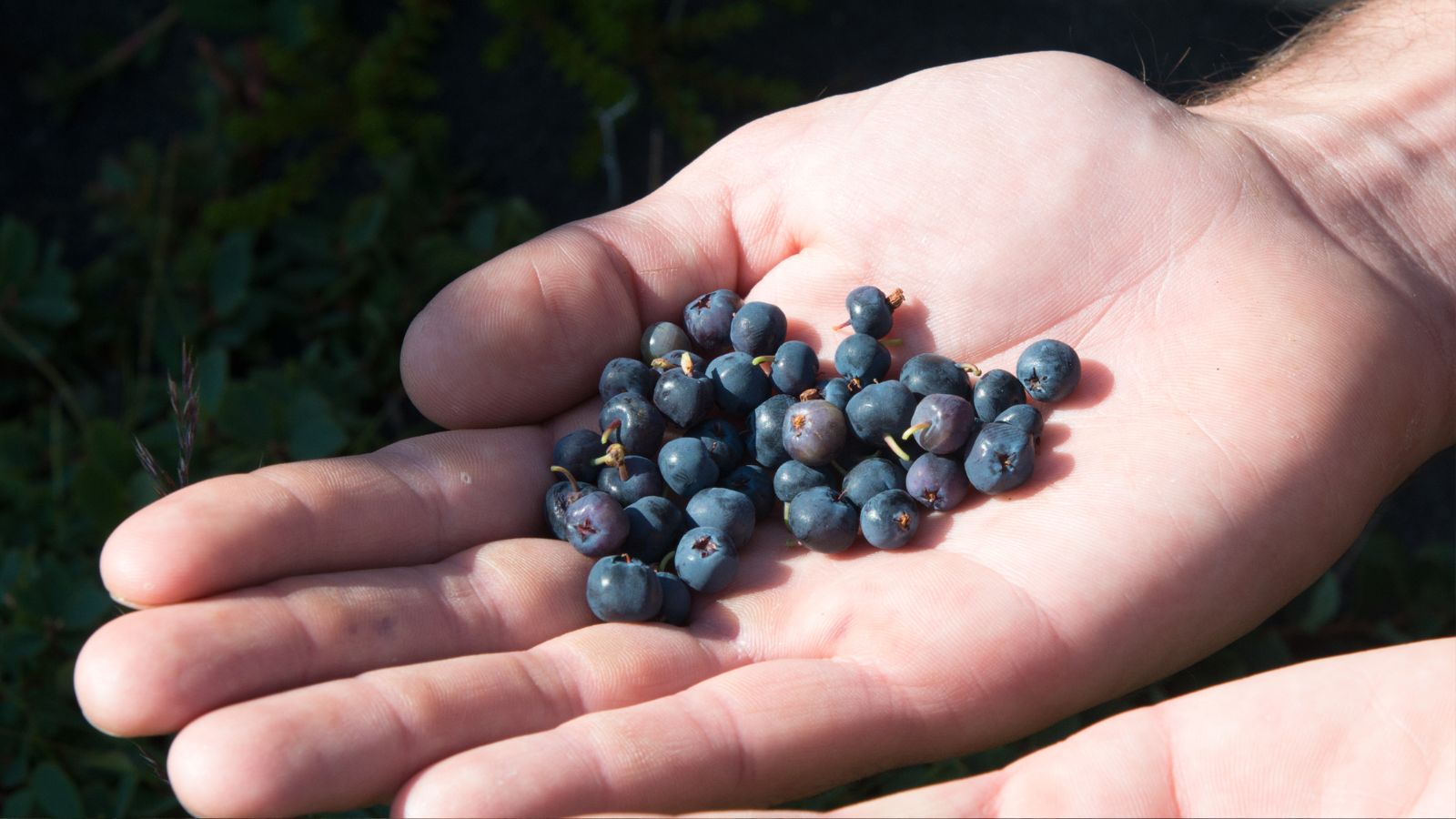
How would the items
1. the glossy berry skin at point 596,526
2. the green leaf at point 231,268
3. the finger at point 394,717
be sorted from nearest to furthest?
the finger at point 394,717 → the glossy berry skin at point 596,526 → the green leaf at point 231,268

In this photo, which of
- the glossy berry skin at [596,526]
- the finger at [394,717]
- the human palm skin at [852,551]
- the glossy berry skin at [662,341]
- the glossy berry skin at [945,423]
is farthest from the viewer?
the glossy berry skin at [662,341]

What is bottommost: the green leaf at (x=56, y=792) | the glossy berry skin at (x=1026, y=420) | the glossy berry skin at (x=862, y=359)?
the green leaf at (x=56, y=792)

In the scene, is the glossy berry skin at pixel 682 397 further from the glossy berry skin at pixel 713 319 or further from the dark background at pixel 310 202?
the dark background at pixel 310 202

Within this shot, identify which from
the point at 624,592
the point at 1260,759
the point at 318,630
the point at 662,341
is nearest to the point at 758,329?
the point at 662,341

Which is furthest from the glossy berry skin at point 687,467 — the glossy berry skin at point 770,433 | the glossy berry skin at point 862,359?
the glossy berry skin at point 862,359

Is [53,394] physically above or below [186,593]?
below

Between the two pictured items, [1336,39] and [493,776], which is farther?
[1336,39]

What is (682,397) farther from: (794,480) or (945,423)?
(945,423)

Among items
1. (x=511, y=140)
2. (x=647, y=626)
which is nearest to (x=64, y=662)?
(x=647, y=626)

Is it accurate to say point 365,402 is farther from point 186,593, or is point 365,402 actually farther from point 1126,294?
point 1126,294
